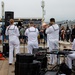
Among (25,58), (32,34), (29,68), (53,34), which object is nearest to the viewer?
(29,68)

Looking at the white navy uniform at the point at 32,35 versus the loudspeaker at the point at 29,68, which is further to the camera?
the white navy uniform at the point at 32,35

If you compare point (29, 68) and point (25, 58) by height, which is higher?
point (25, 58)

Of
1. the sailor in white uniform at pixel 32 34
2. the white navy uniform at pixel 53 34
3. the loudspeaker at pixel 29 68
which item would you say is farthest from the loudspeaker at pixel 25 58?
the sailor in white uniform at pixel 32 34

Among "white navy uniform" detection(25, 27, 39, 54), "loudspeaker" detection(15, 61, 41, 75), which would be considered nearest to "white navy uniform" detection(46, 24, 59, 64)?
"white navy uniform" detection(25, 27, 39, 54)

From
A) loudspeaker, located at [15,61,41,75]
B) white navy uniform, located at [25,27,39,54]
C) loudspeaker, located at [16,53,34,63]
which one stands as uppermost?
white navy uniform, located at [25,27,39,54]

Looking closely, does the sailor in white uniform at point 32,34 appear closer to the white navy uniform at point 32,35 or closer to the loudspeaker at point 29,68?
the white navy uniform at point 32,35

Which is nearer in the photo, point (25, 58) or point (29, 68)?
point (29, 68)

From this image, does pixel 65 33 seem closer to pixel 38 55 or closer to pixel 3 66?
pixel 3 66

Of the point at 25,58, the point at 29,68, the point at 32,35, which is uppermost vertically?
the point at 32,35

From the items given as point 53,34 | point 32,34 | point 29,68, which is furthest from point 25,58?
point 32,34

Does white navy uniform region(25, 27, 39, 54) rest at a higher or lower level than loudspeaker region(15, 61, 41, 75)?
higher

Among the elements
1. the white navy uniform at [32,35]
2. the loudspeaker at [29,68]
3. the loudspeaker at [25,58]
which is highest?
the white navy uniform at [32,35]

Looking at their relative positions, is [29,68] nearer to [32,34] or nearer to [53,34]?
[53,34]

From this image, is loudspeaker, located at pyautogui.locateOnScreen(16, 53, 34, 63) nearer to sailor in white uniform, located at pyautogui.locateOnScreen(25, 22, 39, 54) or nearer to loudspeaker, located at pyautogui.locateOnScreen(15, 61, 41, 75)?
loudspeaker, located at pyautogui.locateOnScreen(15, 61, 41, 75)
